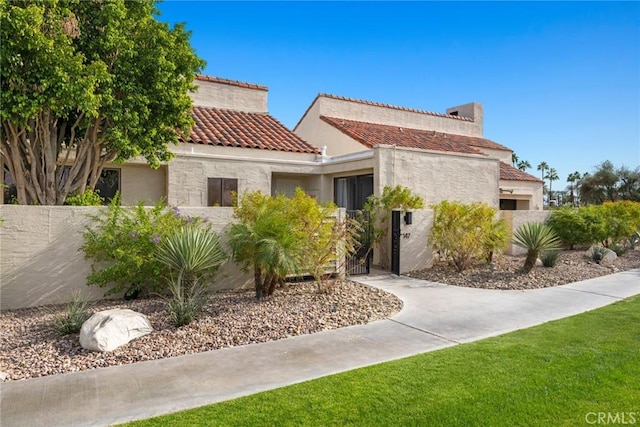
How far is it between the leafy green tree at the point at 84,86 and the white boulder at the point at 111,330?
4.82m

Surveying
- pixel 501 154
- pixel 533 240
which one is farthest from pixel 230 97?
pixel 501 154

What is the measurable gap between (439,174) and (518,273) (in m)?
5.19

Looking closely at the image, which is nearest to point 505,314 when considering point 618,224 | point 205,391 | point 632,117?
point 205,391

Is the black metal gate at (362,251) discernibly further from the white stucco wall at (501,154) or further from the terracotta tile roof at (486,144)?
the white stucco wall at (501,154)

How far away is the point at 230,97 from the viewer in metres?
18.8

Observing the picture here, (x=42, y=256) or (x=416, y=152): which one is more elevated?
(x=416, y=152)

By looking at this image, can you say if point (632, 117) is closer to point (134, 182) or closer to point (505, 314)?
point (505, 314)

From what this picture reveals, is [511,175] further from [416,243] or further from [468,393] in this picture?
[468,393]

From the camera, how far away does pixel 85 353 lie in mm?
5992

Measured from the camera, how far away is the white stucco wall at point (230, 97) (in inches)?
717

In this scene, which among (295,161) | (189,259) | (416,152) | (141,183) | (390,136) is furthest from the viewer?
(390,136)

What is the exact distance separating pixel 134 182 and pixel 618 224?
66.3 feet

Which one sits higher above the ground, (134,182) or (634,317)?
(134,182)

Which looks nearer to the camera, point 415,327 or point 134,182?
point 415,327
